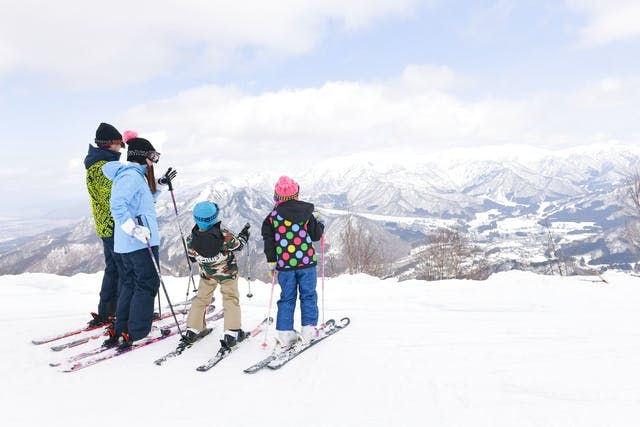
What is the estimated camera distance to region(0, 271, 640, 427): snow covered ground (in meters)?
3.52

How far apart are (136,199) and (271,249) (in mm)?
2163

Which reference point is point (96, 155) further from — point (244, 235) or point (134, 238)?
point (244, 235)

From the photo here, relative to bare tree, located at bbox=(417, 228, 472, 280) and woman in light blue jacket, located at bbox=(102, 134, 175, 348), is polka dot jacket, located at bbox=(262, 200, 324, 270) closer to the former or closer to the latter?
woman in light blue jacket, located at bbox=(102, 134, 175, 348)

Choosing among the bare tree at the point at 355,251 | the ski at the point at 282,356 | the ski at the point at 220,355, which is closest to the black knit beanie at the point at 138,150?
the ski at the point at 220,355

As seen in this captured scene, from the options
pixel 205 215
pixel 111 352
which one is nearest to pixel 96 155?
pixel 205 215

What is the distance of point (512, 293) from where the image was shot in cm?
909

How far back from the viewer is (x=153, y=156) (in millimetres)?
5828

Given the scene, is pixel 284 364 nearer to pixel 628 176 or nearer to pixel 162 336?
pixel 162 336

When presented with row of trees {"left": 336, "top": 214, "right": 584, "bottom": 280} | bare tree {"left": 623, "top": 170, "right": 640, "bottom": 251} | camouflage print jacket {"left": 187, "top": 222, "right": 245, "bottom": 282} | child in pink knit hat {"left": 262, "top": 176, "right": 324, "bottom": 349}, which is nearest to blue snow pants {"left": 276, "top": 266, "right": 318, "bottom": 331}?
child in pink knit hat {"left": 262, "top": 176, "right": 324, "bottom": 349}

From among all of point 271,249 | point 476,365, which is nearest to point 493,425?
point 476,365

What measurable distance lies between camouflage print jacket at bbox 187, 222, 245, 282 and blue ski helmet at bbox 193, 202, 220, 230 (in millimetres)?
85

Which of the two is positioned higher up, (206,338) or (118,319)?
(118,319)

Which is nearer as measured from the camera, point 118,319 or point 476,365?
point 476,365

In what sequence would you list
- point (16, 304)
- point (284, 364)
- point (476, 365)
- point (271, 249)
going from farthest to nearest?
point (16, 304)
point (271, 249)
point (284, 364)
point (476, 365)
